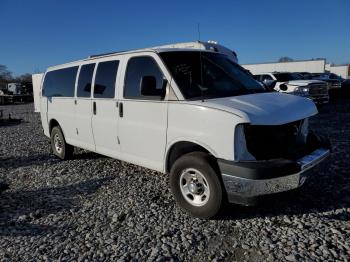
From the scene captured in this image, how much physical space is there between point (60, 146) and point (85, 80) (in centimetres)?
215

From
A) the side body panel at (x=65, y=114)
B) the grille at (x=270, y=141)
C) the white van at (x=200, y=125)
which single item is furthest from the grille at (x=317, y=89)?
the grille at (x=270, y=141)

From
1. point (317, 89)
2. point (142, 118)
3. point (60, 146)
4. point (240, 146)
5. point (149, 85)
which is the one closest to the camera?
point (240, 146)

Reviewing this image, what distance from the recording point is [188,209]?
4.43 m

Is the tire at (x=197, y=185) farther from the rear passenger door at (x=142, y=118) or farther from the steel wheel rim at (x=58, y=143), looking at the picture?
the steel wheel rim at (x=58, y=143)

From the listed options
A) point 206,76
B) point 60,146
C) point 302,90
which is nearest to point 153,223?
point 206,76

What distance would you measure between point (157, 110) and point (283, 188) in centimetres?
191

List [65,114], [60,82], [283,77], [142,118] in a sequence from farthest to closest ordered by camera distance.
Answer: [283,77] < [60,82] < [65,114] < [142,118]

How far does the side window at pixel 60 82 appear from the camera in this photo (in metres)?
7.08

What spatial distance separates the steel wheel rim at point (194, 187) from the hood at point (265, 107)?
0.86 metres

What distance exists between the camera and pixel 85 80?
657 centimetres

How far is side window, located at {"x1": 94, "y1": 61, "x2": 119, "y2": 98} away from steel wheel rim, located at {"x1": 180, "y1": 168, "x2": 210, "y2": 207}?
201 cm

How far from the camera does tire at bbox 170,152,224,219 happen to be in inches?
160

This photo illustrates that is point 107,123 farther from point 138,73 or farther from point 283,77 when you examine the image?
point 283,77

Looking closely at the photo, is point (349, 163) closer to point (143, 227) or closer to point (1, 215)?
point (143, 227)
